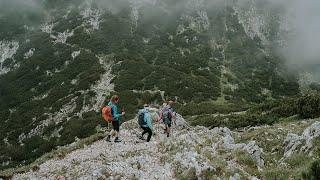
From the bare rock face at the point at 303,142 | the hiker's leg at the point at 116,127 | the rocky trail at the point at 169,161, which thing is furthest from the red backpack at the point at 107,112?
the bare rock face at the point at 303,142

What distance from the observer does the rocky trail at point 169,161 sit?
68.7 ft

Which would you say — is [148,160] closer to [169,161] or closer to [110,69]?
[169,161]

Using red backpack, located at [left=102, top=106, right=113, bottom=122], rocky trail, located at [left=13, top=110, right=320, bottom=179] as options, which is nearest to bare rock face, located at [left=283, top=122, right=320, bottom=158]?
rocky trail, located at [left=13, top=110, right=320, bottom=179]

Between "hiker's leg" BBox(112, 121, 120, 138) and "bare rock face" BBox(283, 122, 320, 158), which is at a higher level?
"hiker's leg" BBox(112, 121, 120, 138)

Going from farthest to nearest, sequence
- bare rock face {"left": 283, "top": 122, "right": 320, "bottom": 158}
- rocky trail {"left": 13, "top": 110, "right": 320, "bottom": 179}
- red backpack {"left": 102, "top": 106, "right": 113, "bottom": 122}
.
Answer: red backpack {"left": 102, "top": 106, "right": 113, "bottom": 122}, bare rock face {"left": 283, "top": 122, "right": 320, "bottom": 158}, rocky trail {"left": 13, "top": 110, "right": 320, "bottom": 179}

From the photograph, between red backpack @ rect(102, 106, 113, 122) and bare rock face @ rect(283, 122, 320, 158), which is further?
red backpack @ rect(102, 106, 113, 122)

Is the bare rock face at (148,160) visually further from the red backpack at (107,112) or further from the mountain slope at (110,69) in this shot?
the mountain slope at (110,69)

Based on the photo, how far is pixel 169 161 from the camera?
79.2ft

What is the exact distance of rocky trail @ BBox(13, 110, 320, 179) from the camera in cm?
2095

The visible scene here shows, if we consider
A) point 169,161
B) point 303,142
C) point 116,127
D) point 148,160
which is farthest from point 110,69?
point 303,142

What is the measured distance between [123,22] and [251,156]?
16691 centimetres

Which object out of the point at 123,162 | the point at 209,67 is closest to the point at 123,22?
the point at 209,67

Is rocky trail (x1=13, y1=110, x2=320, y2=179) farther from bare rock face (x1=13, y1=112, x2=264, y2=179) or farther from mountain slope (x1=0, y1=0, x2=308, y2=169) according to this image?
mountain slope (x1=0, y1=0, x2=308, y2=169)

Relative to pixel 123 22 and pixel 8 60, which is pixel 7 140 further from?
pixel 123 22
